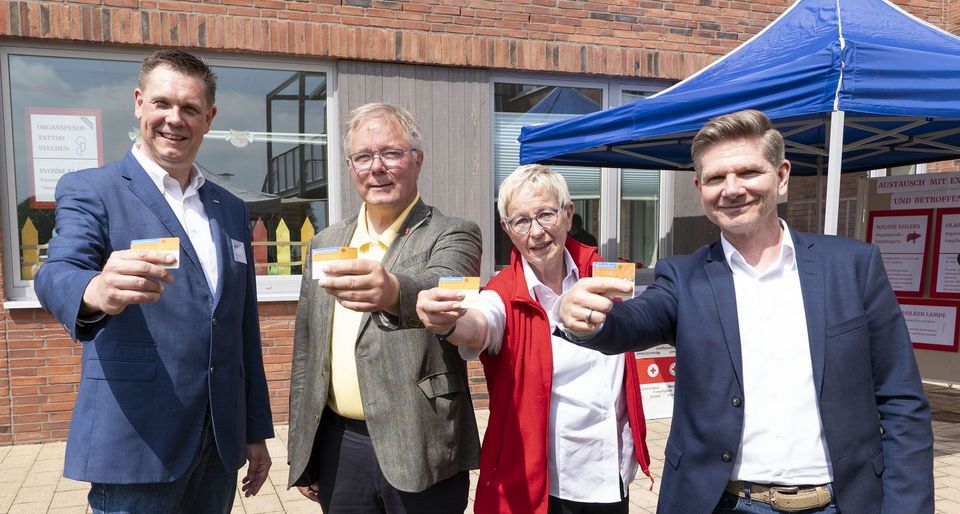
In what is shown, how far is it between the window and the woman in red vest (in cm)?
365

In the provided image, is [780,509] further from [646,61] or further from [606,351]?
[646,61]

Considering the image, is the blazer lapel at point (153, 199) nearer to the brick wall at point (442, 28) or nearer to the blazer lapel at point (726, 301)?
the blazer lapel at point (726, 301)

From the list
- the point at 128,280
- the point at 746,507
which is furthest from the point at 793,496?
the point at 128,280

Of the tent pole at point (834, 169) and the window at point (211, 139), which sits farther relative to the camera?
the window at point (211, 139)

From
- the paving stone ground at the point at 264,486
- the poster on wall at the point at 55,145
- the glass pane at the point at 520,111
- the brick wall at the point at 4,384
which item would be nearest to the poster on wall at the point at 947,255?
the paving stone ground at the point at 264,486

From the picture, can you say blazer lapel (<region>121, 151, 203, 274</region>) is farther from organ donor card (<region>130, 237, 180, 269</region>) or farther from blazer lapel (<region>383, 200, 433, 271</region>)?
blazer lapel (<region>383, 200, 433, 271</region>)

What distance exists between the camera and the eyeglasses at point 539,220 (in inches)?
81.0

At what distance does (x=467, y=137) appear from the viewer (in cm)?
562

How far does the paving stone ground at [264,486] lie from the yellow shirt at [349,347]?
81.3 inches

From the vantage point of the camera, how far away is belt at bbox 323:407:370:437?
1928mm

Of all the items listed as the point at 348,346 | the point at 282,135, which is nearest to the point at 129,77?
the point at 282,135

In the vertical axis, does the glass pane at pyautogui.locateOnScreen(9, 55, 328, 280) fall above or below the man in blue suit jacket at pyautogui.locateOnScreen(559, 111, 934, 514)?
above

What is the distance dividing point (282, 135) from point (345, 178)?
65cm

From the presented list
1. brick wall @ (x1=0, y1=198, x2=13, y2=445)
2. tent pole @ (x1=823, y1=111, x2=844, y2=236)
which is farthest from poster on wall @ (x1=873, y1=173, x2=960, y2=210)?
brick wall @ (x1=0, y1=198, x2=13, y2=445)
